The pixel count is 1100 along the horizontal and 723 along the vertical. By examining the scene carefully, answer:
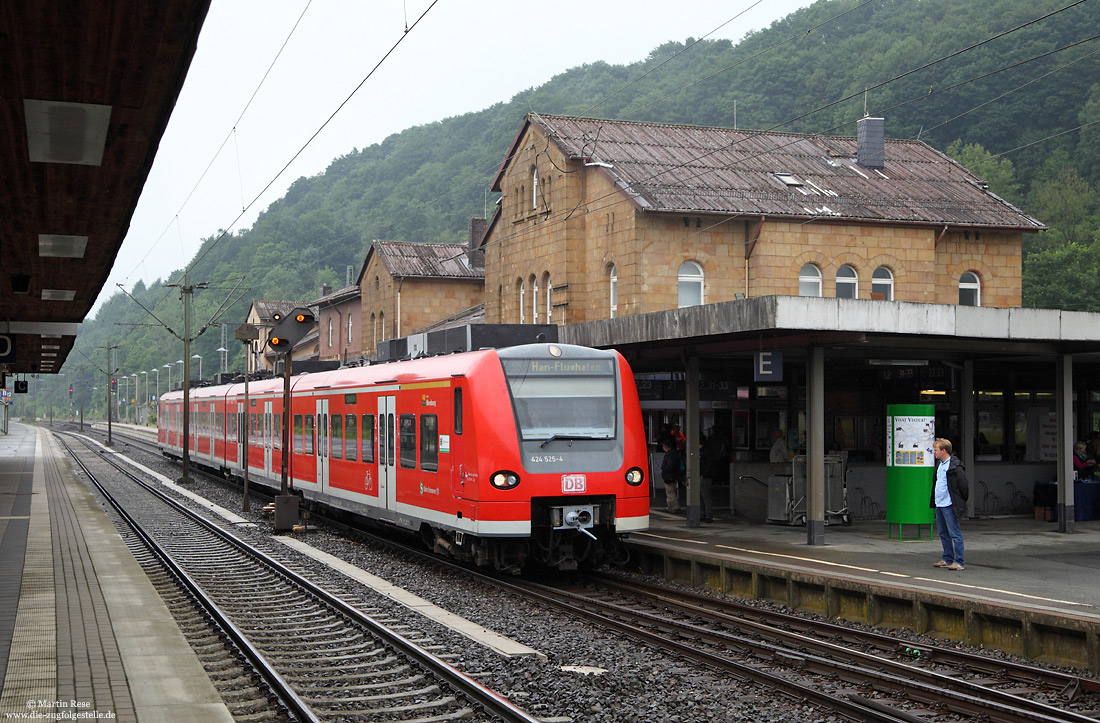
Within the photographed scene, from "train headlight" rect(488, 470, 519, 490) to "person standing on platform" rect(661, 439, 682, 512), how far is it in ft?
26.4

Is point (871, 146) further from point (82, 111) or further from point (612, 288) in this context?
point (82, 111)

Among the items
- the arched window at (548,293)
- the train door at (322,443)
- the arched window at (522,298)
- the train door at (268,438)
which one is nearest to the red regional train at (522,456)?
the train door at (322,443)

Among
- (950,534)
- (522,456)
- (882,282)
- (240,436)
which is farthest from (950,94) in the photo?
(522,456)

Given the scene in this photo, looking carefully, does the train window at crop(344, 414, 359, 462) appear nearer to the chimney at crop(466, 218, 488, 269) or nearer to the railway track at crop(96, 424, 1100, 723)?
the railway track at crop(96, 424, 1100, 723)

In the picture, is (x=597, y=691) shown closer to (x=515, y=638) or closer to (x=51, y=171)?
(x=515, y=638)

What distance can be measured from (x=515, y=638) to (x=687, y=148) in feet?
89.8

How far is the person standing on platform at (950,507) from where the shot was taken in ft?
43.2

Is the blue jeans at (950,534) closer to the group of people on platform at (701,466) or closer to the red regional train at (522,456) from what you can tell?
the red regional train at (522,456)

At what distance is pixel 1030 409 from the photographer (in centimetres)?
2323

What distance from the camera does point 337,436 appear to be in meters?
19.6

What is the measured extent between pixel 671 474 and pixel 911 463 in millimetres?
5798

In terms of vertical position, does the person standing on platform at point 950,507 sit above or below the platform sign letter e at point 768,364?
below

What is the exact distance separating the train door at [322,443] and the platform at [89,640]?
3756 millimetres

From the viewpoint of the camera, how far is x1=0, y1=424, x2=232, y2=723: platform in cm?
743
